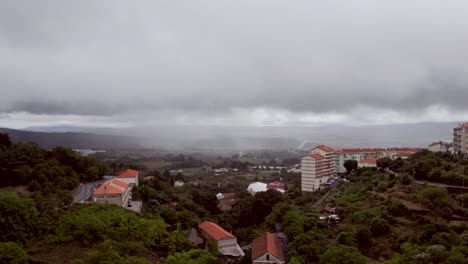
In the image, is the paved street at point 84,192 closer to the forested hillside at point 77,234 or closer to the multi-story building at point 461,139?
the forested hillside at point 77,234

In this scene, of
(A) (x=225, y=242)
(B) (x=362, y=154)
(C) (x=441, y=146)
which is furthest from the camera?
(B) (x=362, y=154)

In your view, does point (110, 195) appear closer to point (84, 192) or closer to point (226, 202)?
point (84, 192)

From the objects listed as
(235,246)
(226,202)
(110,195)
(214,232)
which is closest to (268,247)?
(235,246)

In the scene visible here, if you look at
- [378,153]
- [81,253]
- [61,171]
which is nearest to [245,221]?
[61,171]

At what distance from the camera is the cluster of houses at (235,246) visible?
29016mm

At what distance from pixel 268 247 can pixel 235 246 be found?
617cm

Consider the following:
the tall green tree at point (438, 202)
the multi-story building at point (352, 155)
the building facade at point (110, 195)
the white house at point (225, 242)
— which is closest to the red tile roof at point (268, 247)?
the white house at point (225, 242)

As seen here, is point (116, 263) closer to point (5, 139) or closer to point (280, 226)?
point (280, 226)

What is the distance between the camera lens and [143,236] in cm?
2747

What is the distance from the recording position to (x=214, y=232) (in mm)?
35562

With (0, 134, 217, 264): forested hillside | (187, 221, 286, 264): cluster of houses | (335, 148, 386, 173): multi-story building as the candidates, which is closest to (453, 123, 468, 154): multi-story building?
(335, 148, 386, 173): multi-story building

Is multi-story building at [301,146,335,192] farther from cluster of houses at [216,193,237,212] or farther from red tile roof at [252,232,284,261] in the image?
red tile roof at [252,232,284,261]

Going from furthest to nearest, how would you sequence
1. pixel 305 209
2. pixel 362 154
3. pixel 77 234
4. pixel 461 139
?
pixel 362 154 < pixel 461 139 < pixel 305 209 < pixel 77 234

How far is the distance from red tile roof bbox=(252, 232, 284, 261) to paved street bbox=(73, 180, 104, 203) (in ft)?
49.1
